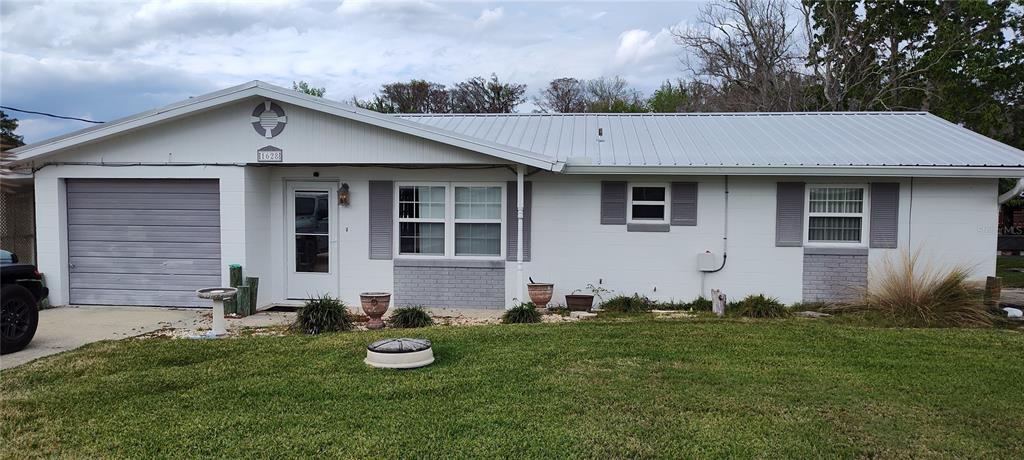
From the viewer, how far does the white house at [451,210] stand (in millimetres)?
10102

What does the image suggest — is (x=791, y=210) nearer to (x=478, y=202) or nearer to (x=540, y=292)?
(x=540, y=292)

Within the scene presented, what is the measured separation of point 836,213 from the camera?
10.5 meters

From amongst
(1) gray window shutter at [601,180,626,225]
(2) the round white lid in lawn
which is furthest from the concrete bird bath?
(1) gray window shutter at [601,180,626,225]

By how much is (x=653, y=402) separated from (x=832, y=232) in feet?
22.1

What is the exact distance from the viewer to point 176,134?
405 inches

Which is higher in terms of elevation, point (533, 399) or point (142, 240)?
point (142, 240)

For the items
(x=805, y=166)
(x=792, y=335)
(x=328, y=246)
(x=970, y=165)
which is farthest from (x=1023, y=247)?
(x=328, y=246)

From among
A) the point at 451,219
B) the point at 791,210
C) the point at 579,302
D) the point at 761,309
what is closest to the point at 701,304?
the point at 761,309

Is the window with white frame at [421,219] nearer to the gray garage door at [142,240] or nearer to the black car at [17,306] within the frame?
the gray garage door at [142,240]

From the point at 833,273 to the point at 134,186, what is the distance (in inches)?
433

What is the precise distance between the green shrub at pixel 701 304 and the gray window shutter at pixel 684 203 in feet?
3.91

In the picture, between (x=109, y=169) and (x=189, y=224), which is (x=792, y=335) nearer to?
(x=189, y=224)

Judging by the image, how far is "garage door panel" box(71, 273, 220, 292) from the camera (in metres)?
10.5

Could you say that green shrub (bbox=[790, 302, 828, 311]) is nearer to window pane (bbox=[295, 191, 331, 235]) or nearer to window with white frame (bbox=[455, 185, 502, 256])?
window with white frame (bbox=[455, 185, 502, 256])
